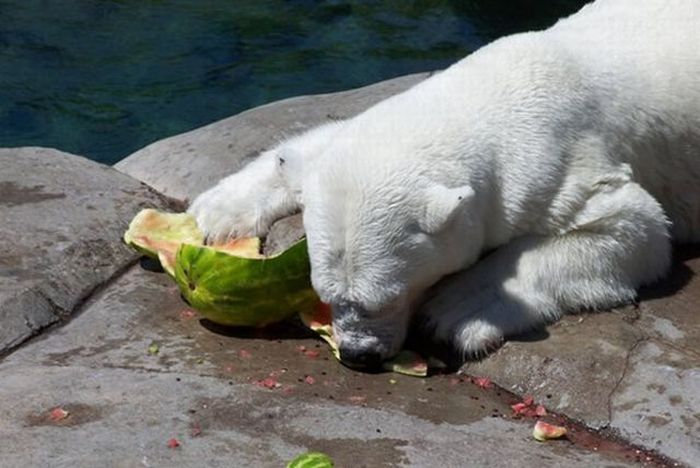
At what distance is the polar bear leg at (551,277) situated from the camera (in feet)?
15.5

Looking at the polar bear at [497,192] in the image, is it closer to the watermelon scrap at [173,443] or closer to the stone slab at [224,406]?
the stone slab at [224,406]

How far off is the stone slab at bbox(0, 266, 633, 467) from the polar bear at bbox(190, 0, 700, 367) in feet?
0.73

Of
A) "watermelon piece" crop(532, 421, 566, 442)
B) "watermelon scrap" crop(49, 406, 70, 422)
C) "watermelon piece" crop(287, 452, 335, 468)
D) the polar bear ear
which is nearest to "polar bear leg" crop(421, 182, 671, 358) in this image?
the polar bear ear

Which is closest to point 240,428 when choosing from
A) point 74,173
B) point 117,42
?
point 74,173

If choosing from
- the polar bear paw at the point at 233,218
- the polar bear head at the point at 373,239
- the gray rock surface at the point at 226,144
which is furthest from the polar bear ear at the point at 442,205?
the gray rock surface at the point at 226,144

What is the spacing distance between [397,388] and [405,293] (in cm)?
30

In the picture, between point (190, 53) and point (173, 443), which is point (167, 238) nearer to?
point (173, 443)

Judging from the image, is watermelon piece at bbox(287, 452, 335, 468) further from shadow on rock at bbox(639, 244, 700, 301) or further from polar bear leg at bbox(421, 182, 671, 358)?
shadow on rock at bbox(639, 244, 700, 301)

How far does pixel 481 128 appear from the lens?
4.79m

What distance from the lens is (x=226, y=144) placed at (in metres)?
6.18

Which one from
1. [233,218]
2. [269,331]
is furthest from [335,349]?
[233,218]

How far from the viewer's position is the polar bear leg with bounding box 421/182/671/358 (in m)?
4.71

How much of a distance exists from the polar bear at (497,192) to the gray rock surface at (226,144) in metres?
0.57

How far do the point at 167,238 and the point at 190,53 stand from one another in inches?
183
